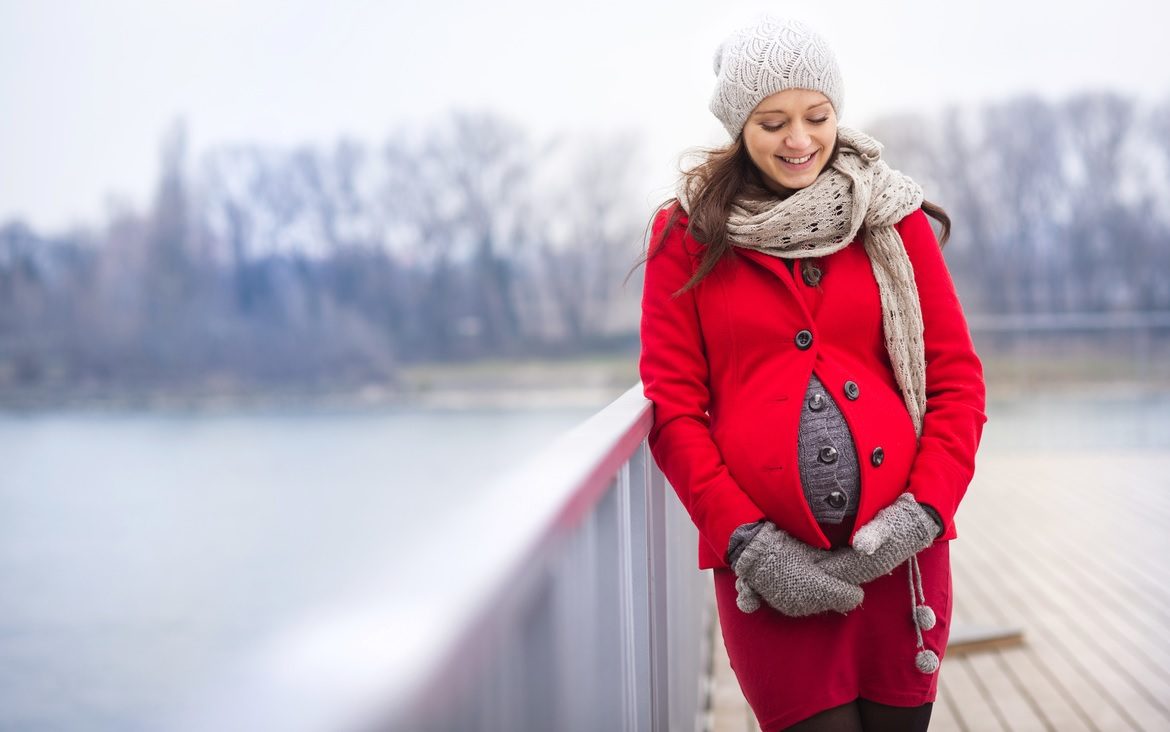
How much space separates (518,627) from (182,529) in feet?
118

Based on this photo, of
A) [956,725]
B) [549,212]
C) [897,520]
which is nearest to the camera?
[897,520]

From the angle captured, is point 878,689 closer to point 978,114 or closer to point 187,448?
point 978,114

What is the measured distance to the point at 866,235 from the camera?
1.01 metres

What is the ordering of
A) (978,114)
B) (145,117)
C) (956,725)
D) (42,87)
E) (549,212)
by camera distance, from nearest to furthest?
(956,725) → (978,114) → (549,212) → (145,117) → (42,87)

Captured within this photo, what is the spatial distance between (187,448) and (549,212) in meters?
15.4

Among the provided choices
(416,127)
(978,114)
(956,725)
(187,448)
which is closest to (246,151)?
(416,127)

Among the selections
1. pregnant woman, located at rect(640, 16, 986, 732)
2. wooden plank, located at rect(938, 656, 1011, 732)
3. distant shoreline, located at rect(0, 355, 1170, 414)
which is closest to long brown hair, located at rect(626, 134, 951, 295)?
pregnant woman, located at rect(640, 16, 986, 732)

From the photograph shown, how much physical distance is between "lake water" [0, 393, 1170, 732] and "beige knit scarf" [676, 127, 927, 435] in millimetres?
24416

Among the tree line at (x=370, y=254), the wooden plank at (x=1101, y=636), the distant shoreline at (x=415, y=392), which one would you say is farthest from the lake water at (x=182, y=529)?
the wooden plank at (x=1101, y=636)

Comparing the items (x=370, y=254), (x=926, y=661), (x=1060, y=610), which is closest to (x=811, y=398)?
(x=926, y=661)

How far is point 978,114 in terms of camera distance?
1819 cm

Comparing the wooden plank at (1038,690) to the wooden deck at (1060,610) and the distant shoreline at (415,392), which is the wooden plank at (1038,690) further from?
the distant shoreline at (415,392)

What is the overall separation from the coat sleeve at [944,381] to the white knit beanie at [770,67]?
15 centimetres

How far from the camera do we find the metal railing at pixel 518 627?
256 mm
